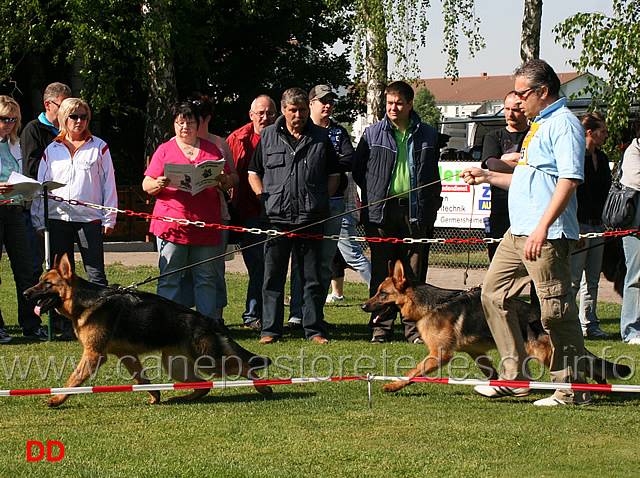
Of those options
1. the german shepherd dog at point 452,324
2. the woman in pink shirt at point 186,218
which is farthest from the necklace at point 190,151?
the german shepherd dog at point 452,324

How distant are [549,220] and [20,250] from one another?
214 inches

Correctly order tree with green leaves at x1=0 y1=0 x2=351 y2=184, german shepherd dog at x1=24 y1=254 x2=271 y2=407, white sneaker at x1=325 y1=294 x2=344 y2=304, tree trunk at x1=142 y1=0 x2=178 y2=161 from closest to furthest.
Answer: german shepherd dog at x1=24 y1=254 x2=271 y2=407
white sneaker at x1=325 y1=294 x2=344 y2=304
tree with green leaves at x1=0 y1=0 x2=351 y2=184
tree trunk at x1=142 y1=0 x2=178 y2=161

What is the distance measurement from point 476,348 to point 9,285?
886 cm

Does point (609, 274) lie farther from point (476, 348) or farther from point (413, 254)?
point (476, 348)

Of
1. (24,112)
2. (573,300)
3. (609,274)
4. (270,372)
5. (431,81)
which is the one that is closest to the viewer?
(573,300)

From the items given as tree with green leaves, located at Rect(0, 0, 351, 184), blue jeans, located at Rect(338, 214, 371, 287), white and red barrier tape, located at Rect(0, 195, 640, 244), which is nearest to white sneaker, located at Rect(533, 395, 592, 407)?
white and red barrier tape, located at Rect(0, 195, 640, 244)

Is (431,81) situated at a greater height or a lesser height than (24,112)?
greater

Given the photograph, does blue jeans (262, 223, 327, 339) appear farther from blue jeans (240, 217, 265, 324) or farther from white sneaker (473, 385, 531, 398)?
white sneaker (473, 385, 531, 398)

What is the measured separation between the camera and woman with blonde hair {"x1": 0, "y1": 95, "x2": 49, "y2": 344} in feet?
26.2

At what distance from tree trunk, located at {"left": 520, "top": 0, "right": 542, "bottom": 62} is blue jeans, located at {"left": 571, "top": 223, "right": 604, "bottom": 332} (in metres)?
8.93

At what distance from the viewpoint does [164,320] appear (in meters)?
5.79

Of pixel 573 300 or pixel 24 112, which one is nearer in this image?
pixel 573 300

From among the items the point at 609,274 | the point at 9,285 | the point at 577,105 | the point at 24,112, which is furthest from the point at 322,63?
the point at 609,274

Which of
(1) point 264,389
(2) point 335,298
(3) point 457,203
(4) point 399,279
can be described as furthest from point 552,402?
(3) point 457,203
